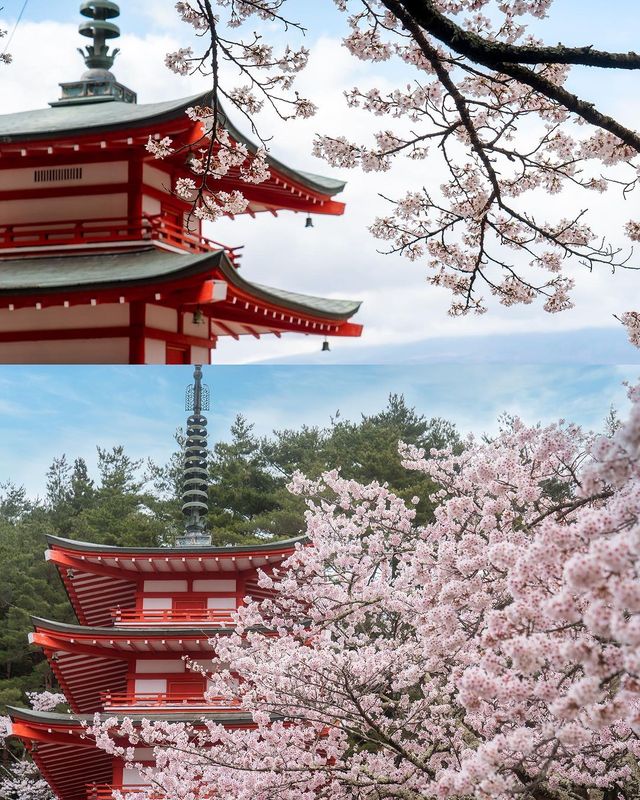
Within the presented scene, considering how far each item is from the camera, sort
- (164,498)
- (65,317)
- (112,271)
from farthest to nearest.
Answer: (164,498) → (65,317) → (112,271)

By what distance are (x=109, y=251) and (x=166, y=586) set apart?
3872mm

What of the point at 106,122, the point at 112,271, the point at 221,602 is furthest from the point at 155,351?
the point at 221,602

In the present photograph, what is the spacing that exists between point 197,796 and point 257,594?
117 inches

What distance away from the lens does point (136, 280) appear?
372 inches

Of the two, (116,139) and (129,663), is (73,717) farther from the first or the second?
(116,139)

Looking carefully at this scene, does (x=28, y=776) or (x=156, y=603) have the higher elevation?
(x=156, y=603)

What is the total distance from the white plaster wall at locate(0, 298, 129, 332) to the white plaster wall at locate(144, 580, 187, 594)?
3.16m

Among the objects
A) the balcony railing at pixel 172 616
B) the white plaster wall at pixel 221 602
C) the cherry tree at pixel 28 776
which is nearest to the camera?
the balcony railing at pixel 172 616

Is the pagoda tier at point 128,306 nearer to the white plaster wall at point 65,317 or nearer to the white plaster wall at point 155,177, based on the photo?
the white plaster wall at point 65,317

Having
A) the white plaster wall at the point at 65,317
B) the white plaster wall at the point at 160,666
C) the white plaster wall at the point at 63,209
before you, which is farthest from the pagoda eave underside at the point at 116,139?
the white plaster wall at the point at 160,666

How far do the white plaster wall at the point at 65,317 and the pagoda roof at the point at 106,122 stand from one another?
1.75 meters

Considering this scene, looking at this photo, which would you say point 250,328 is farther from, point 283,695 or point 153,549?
point 283,695

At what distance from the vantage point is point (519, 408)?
48.4 feet

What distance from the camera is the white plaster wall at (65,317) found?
1045 centimetres
